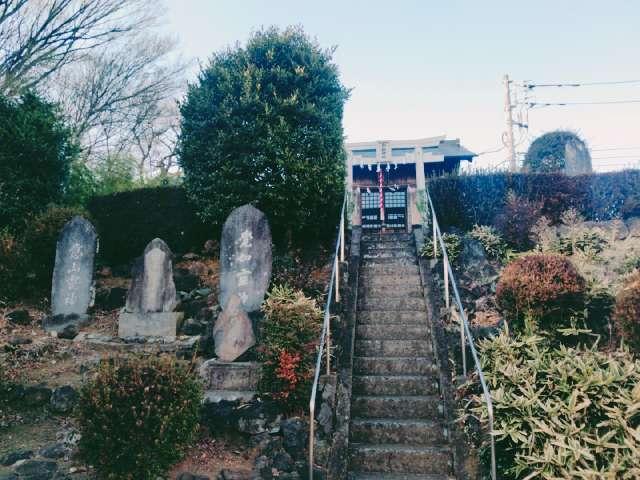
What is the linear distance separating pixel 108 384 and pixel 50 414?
228 centimetres

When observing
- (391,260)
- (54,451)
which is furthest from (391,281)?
(54,451)

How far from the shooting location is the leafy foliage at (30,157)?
423 inches

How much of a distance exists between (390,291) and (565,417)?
3724 mm

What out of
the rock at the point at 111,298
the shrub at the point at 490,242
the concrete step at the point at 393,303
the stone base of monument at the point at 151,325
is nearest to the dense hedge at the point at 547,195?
the shrub at the point at 490,242

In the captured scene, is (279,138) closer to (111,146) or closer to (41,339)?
(41,339)

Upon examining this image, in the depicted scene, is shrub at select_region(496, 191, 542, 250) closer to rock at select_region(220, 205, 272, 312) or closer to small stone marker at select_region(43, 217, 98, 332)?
rock at select_region(220, 205, 272, 312)

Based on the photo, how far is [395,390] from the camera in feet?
19.3

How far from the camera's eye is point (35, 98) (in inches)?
457

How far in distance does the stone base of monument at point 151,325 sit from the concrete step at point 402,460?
14.0 ft

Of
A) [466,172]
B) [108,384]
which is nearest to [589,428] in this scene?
[108,384]

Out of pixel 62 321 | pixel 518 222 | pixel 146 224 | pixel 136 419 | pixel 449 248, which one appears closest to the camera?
pixel 136 419

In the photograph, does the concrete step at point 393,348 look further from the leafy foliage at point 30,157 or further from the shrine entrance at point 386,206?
the shrine entrance at point 386,206

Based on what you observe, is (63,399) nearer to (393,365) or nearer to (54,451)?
(54,451)

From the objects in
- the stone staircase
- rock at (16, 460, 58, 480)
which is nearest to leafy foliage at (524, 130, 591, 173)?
the stone staircase
